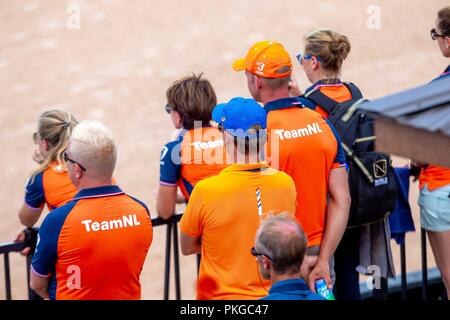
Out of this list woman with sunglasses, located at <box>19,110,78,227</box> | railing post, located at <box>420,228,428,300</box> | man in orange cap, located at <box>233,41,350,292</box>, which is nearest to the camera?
man in orange cap, located at <box>233,41,350,292</box>

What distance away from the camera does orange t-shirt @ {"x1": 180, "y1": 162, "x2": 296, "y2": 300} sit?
407 centimetres

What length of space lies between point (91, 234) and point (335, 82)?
1.76 meters

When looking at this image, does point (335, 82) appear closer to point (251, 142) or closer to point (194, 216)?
point (251, 142)

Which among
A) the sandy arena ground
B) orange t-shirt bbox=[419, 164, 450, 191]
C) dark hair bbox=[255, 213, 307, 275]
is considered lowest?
dark hair bbox=[255, 213, 307, 275]

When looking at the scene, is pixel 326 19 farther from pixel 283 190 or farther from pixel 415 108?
pixel 415 108

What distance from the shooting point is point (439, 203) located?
16.7 ft

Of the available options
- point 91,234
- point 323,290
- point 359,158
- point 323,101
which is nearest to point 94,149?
point 91,234

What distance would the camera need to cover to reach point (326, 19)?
43.7 feet

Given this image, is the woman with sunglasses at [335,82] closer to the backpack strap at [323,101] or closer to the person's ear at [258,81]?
the backpack strap at [323,101]

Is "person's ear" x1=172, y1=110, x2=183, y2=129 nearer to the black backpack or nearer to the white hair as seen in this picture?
the black backpack

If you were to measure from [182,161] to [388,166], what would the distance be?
3.75 ft

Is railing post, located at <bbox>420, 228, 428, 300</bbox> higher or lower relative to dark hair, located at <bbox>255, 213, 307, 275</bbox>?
lower

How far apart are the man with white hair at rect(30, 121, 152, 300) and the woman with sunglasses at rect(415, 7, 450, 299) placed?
178 centimetres

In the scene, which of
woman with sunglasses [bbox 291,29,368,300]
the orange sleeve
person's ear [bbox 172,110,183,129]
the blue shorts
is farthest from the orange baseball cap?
the blue shorts
